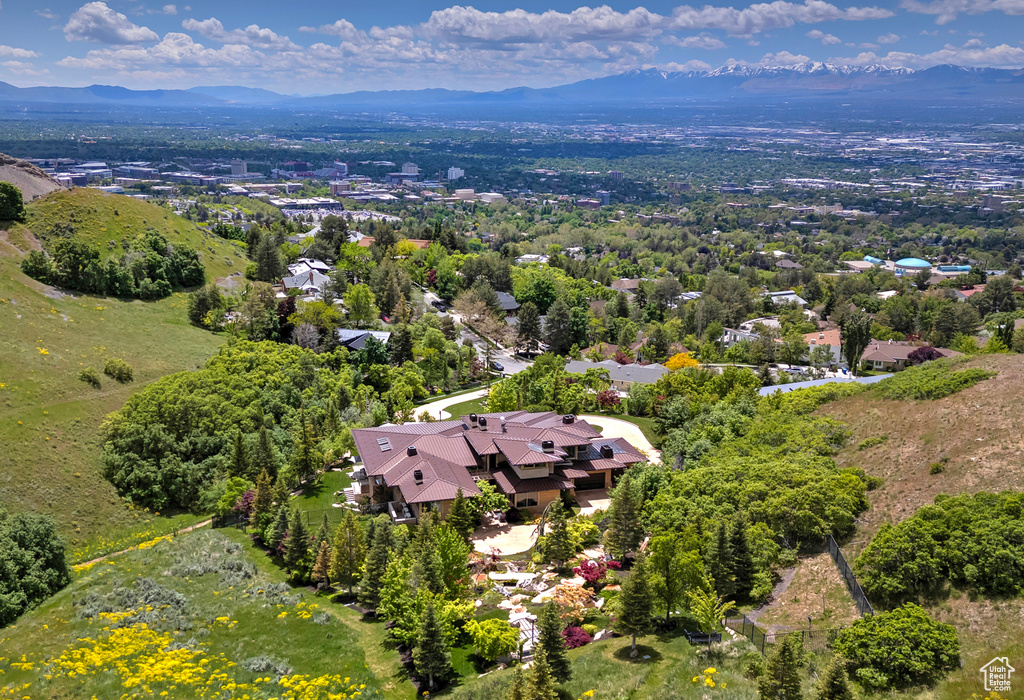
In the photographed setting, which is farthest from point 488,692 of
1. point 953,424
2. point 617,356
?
point 617,356

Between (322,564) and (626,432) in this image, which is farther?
(626,432)

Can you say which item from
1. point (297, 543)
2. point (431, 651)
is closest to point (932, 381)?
point (431, 651)

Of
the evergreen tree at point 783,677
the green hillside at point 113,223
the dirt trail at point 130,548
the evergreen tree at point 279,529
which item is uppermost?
the green hillside at point 113,223

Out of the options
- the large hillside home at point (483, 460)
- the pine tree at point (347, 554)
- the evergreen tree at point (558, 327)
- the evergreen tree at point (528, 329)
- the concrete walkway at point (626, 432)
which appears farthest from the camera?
the evergreen tree at point (558, 327)

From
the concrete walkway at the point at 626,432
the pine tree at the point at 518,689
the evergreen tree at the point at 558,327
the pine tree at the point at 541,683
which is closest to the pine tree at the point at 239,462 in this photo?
the concrete walkway at the point at 626,432

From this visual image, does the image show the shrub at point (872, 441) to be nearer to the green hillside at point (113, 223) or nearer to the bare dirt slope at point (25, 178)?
the green hillside at point (113, 223)

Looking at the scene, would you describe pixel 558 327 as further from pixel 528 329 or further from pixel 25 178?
pixel 25 178

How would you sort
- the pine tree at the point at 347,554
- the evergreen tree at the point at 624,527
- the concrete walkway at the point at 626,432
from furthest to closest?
the concrete walkway at the point at 626,432 → the evergreen tree at the point at 624,527 → the pine tree at the point at 347,554
